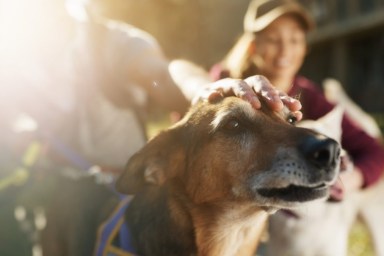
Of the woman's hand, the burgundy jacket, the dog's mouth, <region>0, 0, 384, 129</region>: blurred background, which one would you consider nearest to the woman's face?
the burgundy jacket

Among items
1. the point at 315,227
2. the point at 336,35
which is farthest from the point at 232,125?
the point at 336,35

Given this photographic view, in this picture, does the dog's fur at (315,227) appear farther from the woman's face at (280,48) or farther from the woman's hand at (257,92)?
the woman's hand at (257,92)

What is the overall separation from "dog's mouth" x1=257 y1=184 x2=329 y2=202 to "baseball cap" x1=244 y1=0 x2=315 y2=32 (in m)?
2.20

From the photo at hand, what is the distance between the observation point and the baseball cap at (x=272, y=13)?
15.1 ft

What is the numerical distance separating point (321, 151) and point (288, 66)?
2.06 m

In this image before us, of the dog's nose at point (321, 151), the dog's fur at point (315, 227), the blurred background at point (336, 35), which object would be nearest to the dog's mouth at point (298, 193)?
the dog's nose at point (321, 151)

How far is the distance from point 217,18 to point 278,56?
2187 cm

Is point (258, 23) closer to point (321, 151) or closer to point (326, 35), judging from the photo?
point (321, 151)

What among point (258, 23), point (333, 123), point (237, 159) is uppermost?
point (237, 159)

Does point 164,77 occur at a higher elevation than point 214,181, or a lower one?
higher

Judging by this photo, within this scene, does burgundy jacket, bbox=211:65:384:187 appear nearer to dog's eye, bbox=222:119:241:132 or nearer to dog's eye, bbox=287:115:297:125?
dog's eye, bbox=287:115:297:125

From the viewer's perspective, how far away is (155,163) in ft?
9.75

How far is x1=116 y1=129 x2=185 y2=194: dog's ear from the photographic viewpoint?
9.55 ft

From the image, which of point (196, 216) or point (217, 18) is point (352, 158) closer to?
point (196, 216)
